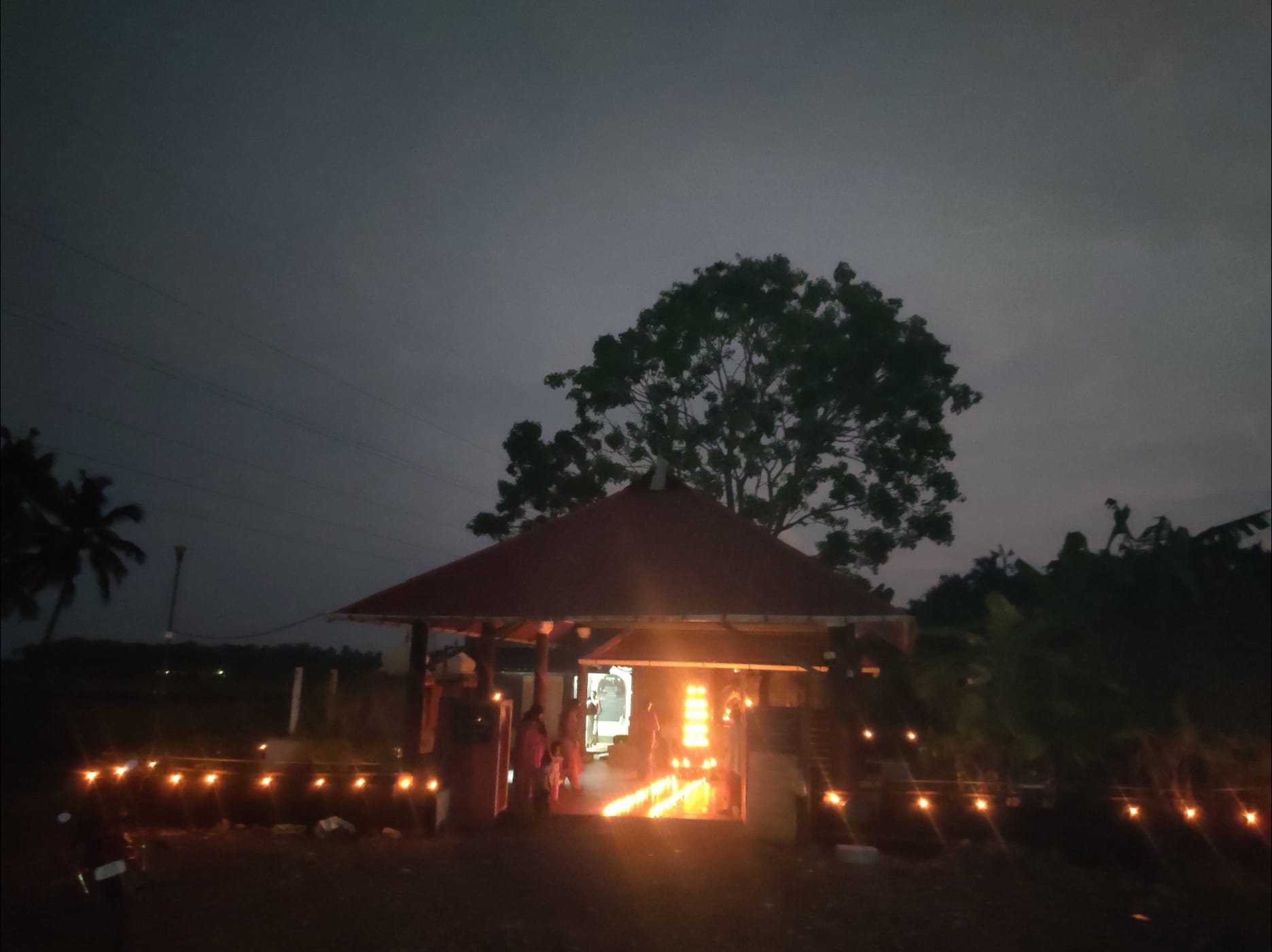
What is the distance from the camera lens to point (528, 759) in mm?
14086

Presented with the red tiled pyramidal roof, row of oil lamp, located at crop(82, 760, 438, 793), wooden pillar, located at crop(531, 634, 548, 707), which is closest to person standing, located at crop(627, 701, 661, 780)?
wooden pillar, located at crop(531, 634, 548, 707)

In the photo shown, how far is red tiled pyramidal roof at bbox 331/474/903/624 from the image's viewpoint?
1333cm

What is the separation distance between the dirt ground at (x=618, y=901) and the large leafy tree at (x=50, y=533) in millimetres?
37431

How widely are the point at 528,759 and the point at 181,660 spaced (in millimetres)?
39907

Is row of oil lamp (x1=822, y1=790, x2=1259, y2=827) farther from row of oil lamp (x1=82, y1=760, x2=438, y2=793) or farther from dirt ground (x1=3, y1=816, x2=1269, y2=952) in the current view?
row of oil lamp (x1=82, y1=760, x2=438, y2=793)

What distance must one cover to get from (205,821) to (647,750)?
1001 cm

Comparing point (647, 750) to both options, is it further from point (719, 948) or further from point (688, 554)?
point (719, 948)

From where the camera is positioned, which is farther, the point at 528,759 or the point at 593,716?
the point at 593,716

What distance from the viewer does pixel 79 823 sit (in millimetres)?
9164

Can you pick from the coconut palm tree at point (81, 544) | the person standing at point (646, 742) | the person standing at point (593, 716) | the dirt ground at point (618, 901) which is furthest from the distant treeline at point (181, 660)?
the dirt ground at point (618, 901)

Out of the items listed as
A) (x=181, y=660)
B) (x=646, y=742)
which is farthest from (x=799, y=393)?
(x=181, y=660)

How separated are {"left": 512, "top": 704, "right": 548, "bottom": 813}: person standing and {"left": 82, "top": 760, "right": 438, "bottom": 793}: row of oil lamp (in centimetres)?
139

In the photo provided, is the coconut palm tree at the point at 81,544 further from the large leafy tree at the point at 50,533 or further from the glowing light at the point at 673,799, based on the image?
the glowing light at the point at 673,799

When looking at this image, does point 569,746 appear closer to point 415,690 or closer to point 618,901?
point 415,690
